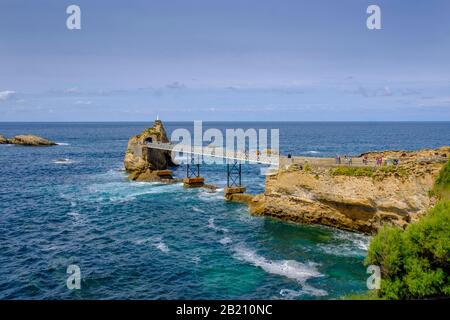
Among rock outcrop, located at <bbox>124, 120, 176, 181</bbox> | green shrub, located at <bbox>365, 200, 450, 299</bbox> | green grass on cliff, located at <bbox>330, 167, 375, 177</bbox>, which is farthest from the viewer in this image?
rock outcrop, located at <bbox>124, 120, 176, 181</bbox>

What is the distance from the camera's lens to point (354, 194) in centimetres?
4566

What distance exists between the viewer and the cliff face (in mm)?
41406

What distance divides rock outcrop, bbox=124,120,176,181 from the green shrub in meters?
57.3

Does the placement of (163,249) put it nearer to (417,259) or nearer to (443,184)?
(417,259)

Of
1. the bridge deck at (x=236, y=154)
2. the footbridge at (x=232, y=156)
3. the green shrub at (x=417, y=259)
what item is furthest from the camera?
the footbridge at (x=232, y=156)

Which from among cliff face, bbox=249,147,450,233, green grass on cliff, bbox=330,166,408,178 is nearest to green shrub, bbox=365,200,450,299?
cliff face, bbox=249,147,450,233

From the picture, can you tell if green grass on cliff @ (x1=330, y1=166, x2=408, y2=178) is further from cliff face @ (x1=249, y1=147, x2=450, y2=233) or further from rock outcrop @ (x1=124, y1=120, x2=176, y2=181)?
rock outcrop @ (x1=124, y1=120, x2=176, y2=181)

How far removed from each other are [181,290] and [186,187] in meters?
41.4

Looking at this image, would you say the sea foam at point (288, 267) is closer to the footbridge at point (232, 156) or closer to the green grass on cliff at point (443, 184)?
the green grass on cliff at point (443, 184)

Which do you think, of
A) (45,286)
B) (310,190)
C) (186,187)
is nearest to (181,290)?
(45,286)

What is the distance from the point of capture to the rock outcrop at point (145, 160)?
3199 inches

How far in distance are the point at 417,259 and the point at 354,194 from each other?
65.5 feet

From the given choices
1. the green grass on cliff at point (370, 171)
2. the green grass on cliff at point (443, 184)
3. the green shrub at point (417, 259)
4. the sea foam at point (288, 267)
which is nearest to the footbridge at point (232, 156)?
the green grass on cliff at point (370, 171)

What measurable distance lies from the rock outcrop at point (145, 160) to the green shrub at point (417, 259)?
5729 cm
